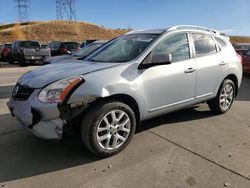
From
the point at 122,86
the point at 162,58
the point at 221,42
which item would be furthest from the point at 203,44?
the point at 122,86

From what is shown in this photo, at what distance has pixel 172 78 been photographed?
14.0ft

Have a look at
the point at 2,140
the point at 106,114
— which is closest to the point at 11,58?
the point at 2,140

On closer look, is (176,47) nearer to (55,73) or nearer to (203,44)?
(203,44)

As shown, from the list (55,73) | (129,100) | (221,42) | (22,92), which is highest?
(221,42)

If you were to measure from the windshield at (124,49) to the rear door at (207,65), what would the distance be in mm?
969

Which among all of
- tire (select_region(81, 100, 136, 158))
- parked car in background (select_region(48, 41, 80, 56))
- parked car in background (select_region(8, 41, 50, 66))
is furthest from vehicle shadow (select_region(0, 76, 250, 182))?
parked car in background (select_region(48, 41, 80, 56))

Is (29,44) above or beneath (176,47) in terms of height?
above

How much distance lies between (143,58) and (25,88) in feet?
5.51

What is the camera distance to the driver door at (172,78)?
4.04 meters

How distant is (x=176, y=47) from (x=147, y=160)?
6.40ft

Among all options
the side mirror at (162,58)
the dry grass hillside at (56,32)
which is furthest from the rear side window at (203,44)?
the dry grass hillside at (56,32)

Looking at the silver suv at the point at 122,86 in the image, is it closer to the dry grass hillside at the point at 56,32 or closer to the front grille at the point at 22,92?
the front grille at the point at 22,92

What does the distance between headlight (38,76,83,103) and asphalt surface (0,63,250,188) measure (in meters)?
0.86

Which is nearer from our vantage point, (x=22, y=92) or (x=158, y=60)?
(x=22, y=92)
